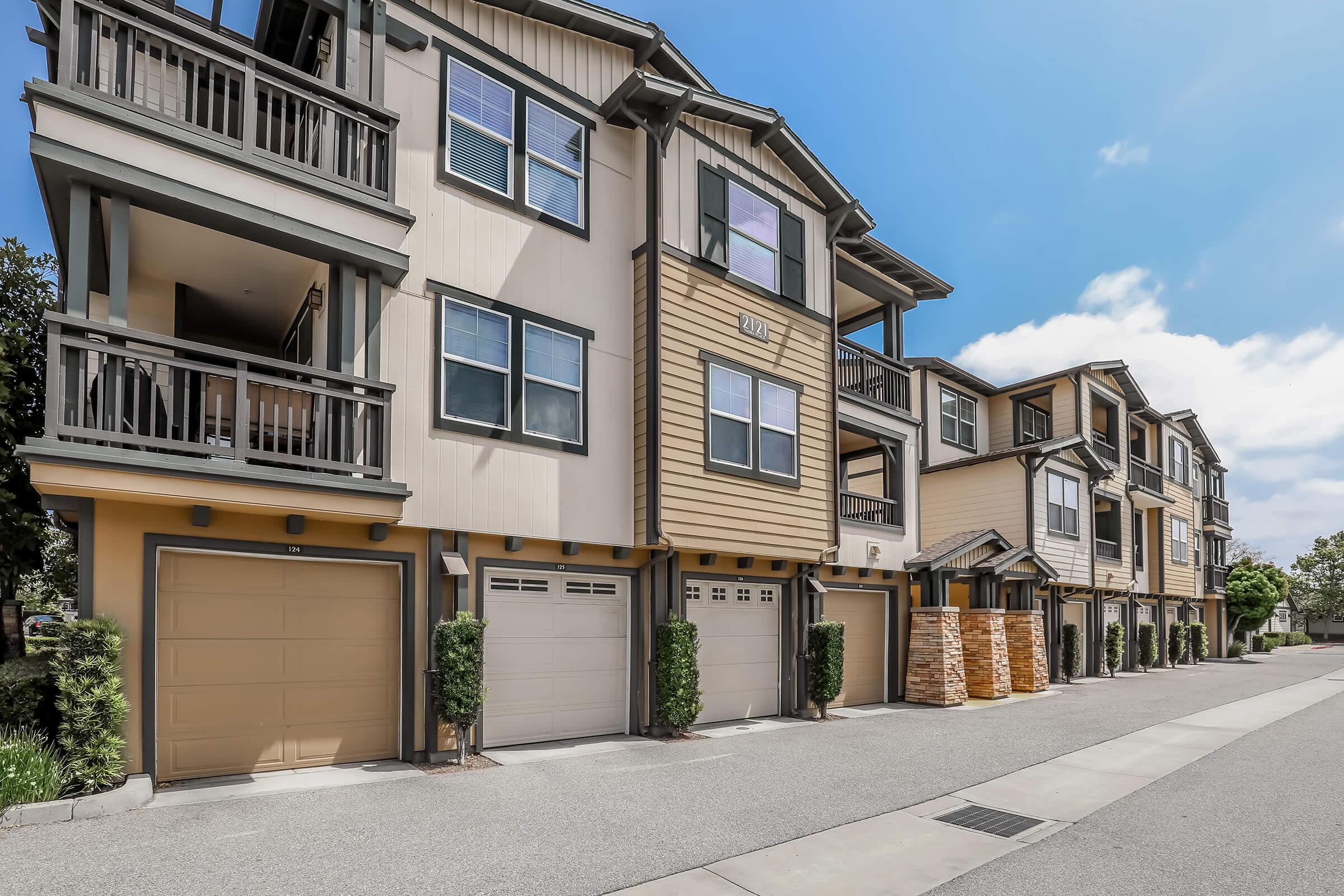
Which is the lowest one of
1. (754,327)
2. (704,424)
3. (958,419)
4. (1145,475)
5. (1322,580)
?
(1322,580)

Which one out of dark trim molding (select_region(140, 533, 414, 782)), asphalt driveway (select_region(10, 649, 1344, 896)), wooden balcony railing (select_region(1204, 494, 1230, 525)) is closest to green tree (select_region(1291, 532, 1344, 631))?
wooden balcony railing (select_region(1204, 494, 1230, 525))

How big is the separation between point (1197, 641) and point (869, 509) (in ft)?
80.2

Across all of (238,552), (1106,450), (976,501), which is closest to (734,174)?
(238,552)

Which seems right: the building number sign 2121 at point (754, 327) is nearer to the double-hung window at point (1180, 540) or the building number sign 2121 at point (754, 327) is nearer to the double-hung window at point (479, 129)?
the double-hung window at point (479, 129)

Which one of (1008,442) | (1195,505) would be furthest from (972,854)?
(1195,505)

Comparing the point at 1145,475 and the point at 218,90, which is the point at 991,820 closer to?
the point at 218,90

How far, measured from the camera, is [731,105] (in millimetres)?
12672

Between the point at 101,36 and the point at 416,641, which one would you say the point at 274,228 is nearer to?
the point at 101,36

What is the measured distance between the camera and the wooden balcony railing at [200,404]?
6719mm

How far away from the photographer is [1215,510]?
124ft

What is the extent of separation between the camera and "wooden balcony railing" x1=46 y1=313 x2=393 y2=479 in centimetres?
672

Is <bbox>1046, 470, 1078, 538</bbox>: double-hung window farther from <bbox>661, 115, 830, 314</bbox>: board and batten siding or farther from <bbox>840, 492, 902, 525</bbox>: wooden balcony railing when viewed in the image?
<bbox>661, 115, 830, 314</bbox>: board and batten siding

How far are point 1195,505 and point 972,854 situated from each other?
34823 mm

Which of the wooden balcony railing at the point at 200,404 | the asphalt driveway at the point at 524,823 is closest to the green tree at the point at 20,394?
the wooden balcony railing at the point at 200,404
